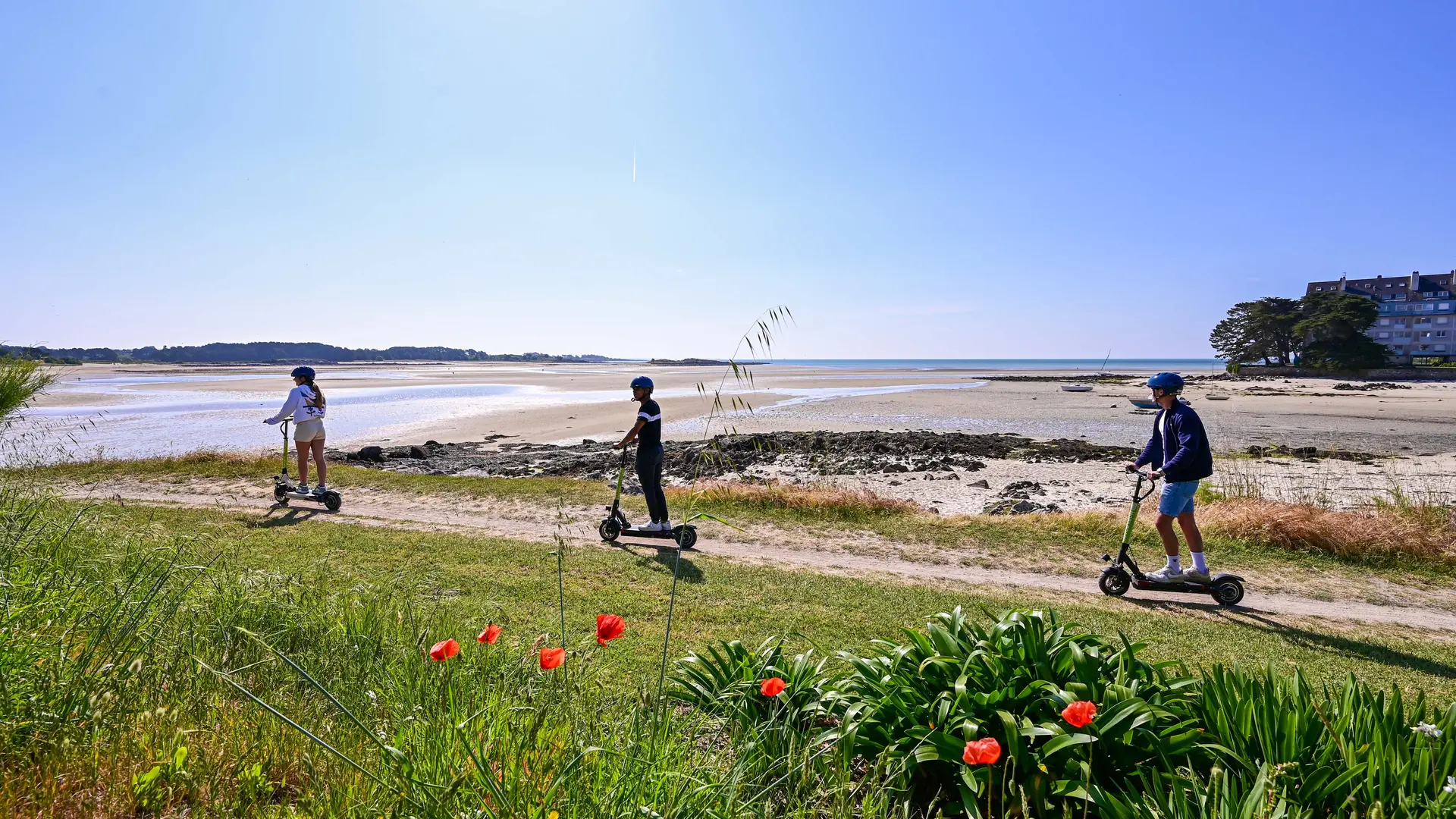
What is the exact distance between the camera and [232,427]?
29609 millimetres

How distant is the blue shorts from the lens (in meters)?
7.27

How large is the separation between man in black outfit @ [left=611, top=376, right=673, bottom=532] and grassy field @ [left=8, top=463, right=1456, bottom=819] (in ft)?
7.91

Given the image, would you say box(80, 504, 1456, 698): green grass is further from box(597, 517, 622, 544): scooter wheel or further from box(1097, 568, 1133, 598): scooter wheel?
box(597, 517, 622, 544): scooter wheel

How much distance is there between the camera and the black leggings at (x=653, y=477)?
9648 mm

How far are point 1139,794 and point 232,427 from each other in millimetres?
35554

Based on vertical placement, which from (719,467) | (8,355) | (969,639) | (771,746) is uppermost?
(8,355)

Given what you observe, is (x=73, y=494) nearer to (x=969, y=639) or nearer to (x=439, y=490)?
(x=439, y=490)

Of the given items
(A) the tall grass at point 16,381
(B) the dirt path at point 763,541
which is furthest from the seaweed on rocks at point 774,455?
(A) the tall grass at point 16,381

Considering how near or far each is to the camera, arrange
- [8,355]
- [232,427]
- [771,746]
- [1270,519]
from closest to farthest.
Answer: [771,746] → [1270,519] → [8,355] → [232,427]

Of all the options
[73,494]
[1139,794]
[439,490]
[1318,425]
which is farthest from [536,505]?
[1318,425]

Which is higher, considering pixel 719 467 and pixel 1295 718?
pixel 1295 718

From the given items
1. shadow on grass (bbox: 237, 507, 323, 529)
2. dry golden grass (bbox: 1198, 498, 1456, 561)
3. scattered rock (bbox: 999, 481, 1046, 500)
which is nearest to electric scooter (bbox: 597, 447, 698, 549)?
shadow on grass (bbox: 237, 507, 323, 529)

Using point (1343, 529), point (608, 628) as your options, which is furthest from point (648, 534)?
point (1343, 529)

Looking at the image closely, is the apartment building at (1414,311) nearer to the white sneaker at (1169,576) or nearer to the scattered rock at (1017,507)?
the scattered rock at (1017,507)
